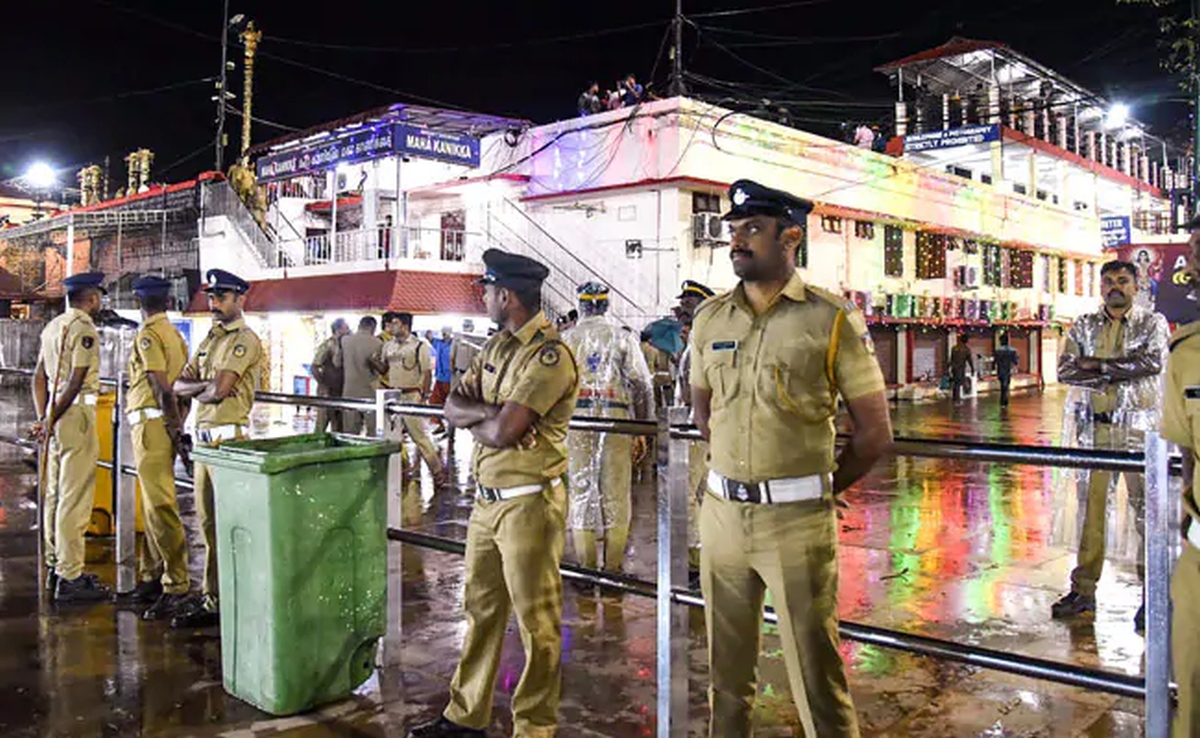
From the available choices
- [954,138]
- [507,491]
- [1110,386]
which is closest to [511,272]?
[507,491]

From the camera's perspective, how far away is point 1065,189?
120ft

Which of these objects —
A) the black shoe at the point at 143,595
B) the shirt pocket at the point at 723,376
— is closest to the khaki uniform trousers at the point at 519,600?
the shirt pocket at the point at 723,376

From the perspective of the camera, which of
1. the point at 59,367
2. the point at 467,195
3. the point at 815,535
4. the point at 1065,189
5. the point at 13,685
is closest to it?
the point at 815,535

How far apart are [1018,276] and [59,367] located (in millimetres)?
31656

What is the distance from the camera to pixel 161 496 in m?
5.70

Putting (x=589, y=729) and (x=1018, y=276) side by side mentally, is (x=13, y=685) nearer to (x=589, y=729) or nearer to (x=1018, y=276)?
(x=589, y=729)

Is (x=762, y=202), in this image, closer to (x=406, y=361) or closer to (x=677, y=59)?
(x=406, y=361)

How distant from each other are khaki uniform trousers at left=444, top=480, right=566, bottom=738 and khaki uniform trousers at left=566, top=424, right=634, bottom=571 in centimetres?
270

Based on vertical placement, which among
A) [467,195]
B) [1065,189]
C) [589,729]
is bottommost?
[589,729]

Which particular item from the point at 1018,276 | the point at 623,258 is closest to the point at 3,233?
the point at 623,258

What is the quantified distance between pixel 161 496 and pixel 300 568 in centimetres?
213

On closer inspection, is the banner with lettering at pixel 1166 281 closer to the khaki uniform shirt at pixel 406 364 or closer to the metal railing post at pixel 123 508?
Result: the khaki uniform shirt at pixel 406 364

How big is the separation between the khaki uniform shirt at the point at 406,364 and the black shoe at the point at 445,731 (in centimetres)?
792

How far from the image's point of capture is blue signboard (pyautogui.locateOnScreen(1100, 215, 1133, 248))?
36.6 metres
